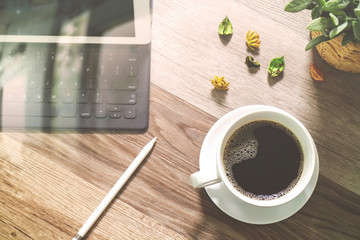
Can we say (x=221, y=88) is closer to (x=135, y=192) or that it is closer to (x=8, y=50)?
(x=135, y=192)

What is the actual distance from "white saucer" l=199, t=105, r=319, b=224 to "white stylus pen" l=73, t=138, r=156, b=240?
10 cm

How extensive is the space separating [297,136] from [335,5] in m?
0.19

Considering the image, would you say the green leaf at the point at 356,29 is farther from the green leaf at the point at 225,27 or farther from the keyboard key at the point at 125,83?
the keyboard key at the point at 125,83

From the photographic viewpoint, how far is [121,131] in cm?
70

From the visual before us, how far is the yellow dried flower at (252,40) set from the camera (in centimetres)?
70

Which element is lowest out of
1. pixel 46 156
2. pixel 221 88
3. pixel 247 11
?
pixel 46 156

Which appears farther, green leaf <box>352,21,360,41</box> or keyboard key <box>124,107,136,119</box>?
keyboard key <box>124,107,136,119</box>

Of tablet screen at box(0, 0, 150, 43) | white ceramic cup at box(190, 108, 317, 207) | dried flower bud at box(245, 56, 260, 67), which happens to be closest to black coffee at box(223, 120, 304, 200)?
white ceramic cup at box(190, 108, 317, 207)

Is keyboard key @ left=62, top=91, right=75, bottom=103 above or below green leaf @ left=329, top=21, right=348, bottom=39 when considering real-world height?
below

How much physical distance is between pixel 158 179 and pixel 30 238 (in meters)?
0.23

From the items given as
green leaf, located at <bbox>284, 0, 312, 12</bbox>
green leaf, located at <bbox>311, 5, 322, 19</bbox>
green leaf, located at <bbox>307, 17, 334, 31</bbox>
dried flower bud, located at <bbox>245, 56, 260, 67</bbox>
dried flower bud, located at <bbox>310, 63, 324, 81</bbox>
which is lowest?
dried flower bud, located at <bbox>310, 63, 324, 81</bbox>

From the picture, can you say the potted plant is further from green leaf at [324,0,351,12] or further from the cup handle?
the cup handle

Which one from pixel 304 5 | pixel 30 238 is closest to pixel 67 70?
pixel 30 238

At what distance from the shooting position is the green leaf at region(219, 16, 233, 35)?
0.71m
